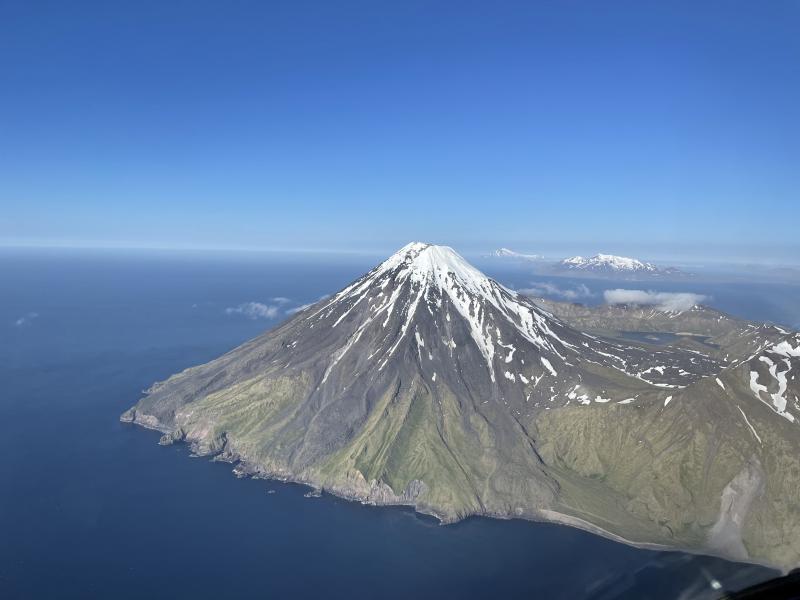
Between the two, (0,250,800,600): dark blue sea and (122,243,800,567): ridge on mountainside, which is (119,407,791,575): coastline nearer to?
(122,243,800,567): ridge on mountainside

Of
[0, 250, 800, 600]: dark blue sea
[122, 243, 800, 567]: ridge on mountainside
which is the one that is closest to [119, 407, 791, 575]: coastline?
[122, 243, 800, 567]: ridge on mountainside

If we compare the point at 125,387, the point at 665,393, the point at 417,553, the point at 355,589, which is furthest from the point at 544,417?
the point at 125,387

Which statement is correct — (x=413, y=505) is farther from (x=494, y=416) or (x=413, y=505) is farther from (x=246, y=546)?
(x=246, y=546)

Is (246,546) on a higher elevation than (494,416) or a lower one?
lower

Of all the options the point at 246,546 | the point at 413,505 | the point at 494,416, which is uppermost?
the point at 494,416

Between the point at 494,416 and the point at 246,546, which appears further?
the point at 494,416

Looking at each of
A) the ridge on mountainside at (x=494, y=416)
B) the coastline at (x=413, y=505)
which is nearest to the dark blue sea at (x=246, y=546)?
the coastline at (x=413, y=505)

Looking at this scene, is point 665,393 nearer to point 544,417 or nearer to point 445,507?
point 544,417

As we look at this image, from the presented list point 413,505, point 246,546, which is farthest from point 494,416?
point 246,546
